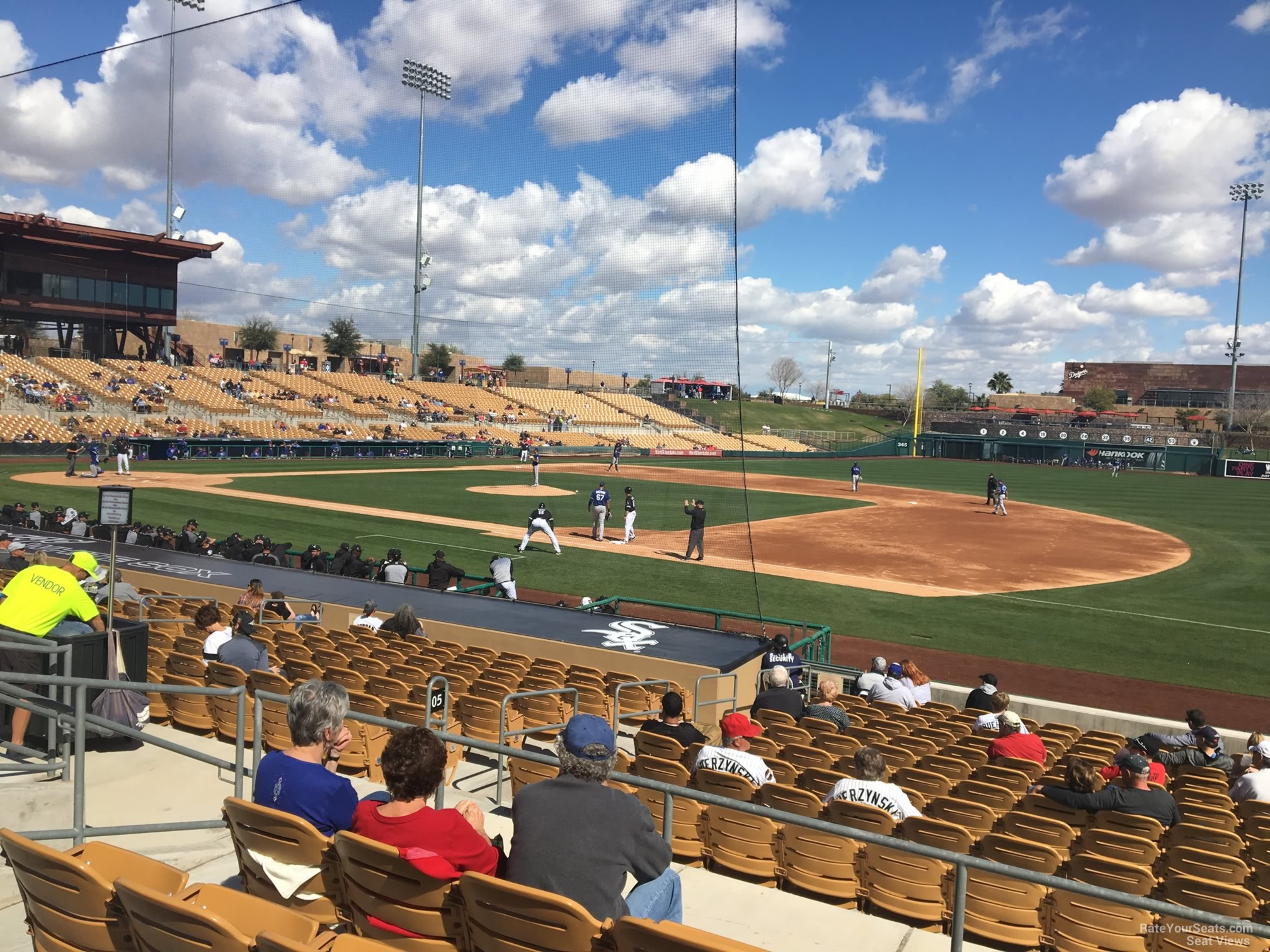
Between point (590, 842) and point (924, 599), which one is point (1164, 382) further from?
point (590, 842)

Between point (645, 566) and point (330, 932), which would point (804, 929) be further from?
point (645, 566)

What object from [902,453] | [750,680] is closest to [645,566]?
[750,680]

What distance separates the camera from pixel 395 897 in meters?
3.29

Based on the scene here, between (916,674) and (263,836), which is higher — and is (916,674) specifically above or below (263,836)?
below

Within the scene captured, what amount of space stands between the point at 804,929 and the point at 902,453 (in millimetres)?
91021

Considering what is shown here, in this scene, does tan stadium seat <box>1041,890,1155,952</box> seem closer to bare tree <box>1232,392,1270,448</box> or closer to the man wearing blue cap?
the man wearing blue cap

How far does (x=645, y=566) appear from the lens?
23.0 m

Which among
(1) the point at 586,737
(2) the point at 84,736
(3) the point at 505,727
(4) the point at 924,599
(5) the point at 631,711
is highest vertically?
(1) the point at 586,737

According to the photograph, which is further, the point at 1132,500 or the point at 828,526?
the point at 1132,500

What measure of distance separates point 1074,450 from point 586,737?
90.1 m

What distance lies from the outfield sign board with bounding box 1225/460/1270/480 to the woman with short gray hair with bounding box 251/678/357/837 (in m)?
80.4

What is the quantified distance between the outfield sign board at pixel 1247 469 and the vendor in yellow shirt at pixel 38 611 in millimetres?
80010

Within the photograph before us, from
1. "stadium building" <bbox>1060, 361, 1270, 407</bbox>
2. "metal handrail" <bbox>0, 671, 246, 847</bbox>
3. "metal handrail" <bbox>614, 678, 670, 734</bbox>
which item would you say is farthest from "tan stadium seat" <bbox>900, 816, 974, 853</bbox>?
"stadium building" <bbox>1060, 361, 1270, 407</bbox>

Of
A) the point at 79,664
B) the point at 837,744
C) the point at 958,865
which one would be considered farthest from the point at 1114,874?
the point at 79,664
